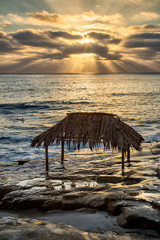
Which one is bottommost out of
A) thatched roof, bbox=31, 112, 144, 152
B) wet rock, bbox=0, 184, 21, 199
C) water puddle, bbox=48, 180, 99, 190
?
water puddle, bbox=48, 180, 99, 190

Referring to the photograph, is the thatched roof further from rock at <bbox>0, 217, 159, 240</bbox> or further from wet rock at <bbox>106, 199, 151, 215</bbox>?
rock at <bbox>0, 217, 159, 240</bbox>

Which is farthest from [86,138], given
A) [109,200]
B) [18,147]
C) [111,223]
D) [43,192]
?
[18,147]

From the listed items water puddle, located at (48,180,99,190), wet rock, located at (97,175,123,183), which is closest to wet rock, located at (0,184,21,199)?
water puddle, located at (48,180,99,190)

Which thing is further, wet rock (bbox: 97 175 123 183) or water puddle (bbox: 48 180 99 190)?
wet rock (bbox: 97 175 123 183)

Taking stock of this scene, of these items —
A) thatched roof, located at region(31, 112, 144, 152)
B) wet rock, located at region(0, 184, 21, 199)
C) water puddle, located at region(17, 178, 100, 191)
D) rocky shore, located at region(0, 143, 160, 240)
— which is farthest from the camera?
thatched roof, located at region(31, 112, 144, 152)

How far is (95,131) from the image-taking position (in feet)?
37.2

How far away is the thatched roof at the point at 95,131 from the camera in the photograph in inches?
435

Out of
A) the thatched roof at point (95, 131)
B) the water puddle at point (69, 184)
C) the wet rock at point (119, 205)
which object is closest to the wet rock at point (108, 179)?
the water puddle at point (69, 184)

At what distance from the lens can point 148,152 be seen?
51.1ft

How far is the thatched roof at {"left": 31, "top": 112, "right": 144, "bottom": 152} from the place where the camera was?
11039 millimetres

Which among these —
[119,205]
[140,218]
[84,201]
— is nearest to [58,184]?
[84,201]

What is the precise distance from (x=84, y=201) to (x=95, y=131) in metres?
4.25

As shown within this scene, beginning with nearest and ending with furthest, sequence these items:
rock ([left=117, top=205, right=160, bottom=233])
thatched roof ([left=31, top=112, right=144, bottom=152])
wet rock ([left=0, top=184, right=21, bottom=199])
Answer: rock ([left=117, top=205, right=160, bottom=233]) → wet rock ([left=0, top=184, right=21, bottom=199]) → thatched roof ([left=31, top=112, right=144, bottom=152])

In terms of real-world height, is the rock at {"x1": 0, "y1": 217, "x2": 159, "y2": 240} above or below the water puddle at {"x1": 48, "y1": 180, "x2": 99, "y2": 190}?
above
